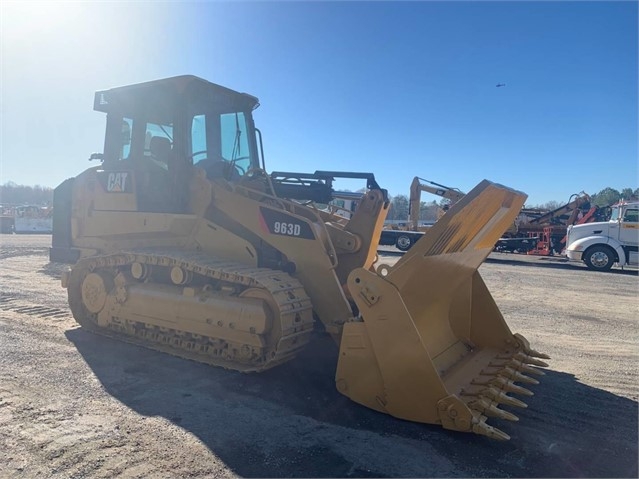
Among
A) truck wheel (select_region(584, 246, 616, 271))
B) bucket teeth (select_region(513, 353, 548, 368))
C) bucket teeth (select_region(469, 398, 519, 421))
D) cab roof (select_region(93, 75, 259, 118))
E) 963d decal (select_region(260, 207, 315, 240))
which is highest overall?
cab roof (select_region(93, 75, 259, 118))

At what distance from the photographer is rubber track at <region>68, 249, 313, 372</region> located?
4.65 meters

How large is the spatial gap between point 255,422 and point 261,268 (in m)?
1.74

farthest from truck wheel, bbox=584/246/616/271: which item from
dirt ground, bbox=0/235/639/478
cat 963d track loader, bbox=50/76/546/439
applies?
cat 963d track loader, bbox=50/76/546/439

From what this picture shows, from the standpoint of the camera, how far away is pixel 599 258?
59.4 ft

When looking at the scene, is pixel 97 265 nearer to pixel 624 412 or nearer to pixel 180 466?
pixel 180 466

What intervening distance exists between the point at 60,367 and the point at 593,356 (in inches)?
249

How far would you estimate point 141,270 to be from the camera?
19.1 ft

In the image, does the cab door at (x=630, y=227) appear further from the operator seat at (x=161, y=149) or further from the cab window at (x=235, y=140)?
the operator seat at (x=161, y=149)

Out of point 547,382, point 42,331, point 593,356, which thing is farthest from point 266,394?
point 593,356

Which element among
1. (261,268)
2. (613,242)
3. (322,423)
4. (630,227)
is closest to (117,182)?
(261,268)

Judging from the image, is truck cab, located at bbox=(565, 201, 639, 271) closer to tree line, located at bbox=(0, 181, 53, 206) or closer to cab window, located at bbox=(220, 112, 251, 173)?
cab window, located at bbox=(220, 112, 251, 173)

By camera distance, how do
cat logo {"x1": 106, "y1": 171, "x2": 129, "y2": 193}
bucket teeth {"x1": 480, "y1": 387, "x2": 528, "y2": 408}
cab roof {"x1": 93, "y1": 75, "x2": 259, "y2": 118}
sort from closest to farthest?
1. bucket teeth {"x1": 480, "y1": 387, "x2": 528, "y2": 408}
2. cab roof {"x1": 93, "y1": 75, "x2": 259, "y2": 118}
3. cat logo {"x1": 106, "y1": 171, "x2": 129, "y2": 193}

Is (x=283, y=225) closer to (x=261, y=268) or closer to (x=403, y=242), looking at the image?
(x=261, y=268)

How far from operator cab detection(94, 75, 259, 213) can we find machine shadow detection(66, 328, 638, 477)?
2.15 m
